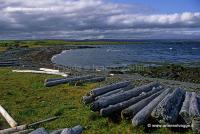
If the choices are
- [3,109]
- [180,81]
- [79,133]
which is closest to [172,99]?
[79,133]

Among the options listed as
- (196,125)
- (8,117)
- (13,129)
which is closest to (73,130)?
(13,129)

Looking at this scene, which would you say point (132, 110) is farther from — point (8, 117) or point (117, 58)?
point (117, 58)

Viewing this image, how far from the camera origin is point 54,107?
69.4ft

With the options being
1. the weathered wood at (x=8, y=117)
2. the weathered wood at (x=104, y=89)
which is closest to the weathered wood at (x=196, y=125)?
the weathered wood at (x=104, y=89)

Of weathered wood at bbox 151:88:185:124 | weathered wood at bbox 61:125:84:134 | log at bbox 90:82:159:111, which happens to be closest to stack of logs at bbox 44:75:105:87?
log at bbox 90:82:159:111

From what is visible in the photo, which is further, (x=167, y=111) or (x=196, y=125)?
(x=167, y=111)

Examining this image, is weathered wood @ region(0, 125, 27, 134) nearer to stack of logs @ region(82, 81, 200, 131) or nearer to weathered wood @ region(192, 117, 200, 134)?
stack of logs @ region(82, 81, 200, 131)

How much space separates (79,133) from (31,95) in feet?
36.0

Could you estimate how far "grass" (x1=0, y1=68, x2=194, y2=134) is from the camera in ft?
54.4

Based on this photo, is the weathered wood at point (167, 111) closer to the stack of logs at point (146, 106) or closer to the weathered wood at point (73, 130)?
the stack of logs at point (146, 106)

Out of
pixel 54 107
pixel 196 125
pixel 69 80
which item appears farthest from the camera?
pixel 69 80

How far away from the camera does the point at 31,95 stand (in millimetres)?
25484

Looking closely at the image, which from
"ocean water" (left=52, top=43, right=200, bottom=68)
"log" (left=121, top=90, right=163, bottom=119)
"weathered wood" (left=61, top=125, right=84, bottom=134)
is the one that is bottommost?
"ocean water" (left=52, top=43, right=200, bottom=68)

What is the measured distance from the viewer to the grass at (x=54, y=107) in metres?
16.6
